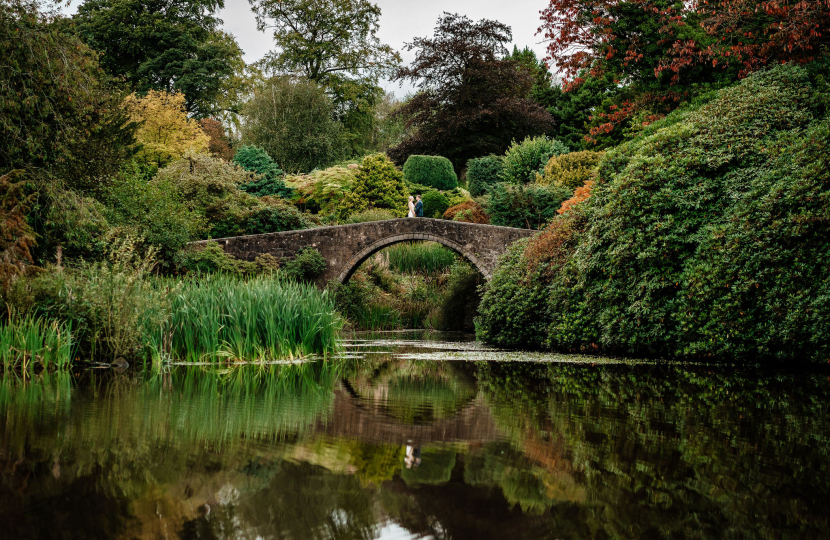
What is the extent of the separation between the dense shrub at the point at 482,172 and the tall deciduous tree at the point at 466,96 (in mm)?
2869

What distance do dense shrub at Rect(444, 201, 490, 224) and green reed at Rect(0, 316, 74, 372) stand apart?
14.3 metres

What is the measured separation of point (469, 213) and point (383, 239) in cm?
444

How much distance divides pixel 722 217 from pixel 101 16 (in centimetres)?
2946

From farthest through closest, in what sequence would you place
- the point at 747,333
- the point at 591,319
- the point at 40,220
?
the point at 40,220, the point at 591,319, the point at 747,333

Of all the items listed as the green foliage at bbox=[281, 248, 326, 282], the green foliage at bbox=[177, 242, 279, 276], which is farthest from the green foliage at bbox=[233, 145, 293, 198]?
the green foliage at bbox=[177, 242, 279, 276]

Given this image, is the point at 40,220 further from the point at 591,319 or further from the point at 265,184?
the point at 265,184

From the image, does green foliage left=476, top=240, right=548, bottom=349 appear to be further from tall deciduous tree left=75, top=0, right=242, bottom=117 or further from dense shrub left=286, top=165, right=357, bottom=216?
tall deciduous tree left=75, top=0, right=242, bottom=117

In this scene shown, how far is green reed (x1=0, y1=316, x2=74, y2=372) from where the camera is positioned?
6051mm

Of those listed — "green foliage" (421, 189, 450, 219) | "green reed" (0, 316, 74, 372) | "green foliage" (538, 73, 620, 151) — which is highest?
"green foliage" (538, 73, 620, 151)

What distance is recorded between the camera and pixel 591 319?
9164 millimetres

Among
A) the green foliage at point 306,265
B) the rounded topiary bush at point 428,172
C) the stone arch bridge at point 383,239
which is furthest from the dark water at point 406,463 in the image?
the rounded topiary bush at point 428,172

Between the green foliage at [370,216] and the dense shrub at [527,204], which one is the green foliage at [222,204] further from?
the dense shrub at [527,204]

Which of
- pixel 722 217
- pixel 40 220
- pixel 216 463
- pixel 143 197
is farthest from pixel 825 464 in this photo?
pixel 143 197

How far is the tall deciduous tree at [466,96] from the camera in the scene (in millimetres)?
27312
